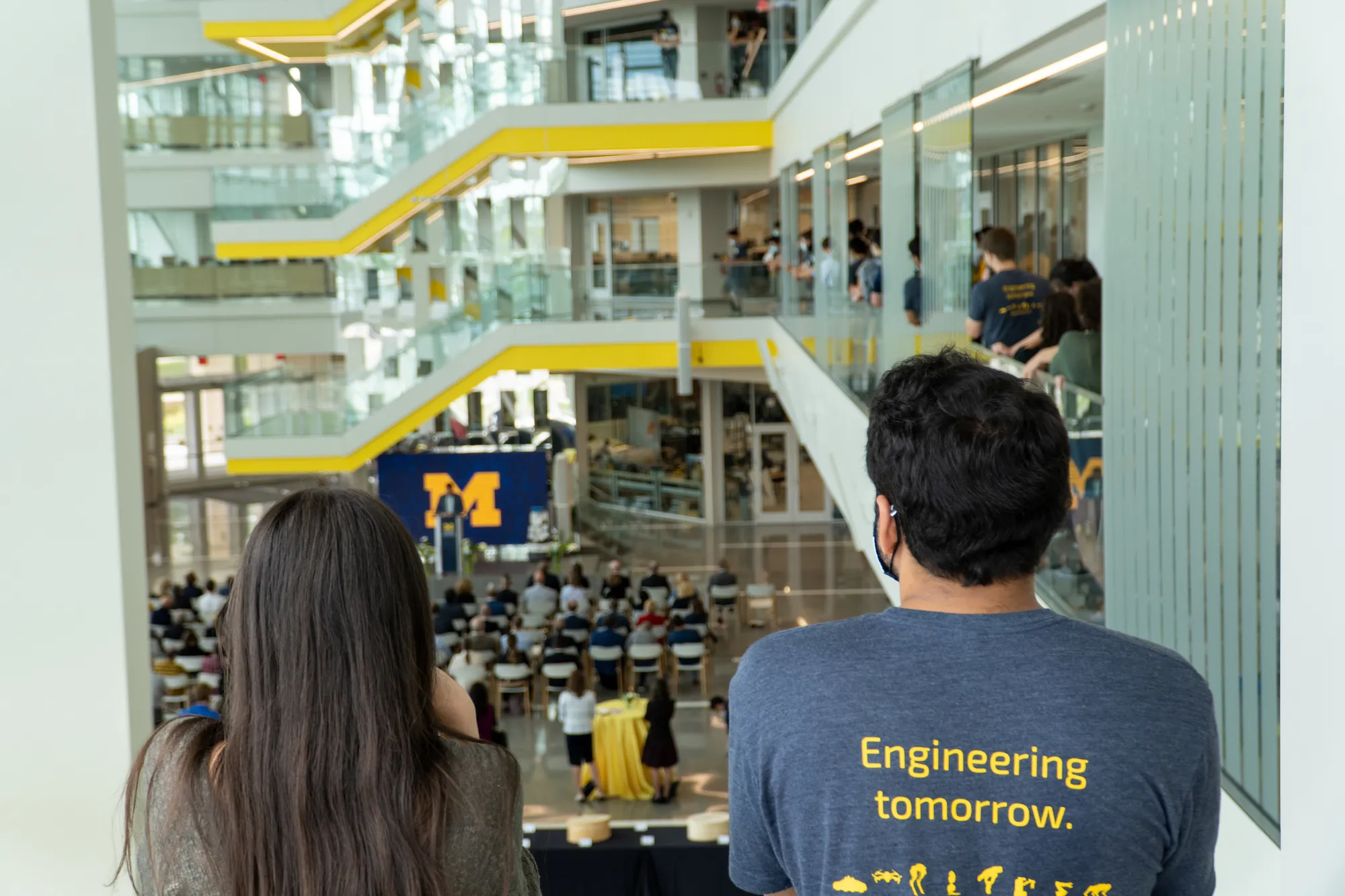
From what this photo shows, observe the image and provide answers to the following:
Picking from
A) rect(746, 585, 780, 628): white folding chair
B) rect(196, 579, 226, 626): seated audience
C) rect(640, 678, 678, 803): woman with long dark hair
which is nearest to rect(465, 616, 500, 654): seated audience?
rect(640, 678, 678, 803): woman with long dark hair

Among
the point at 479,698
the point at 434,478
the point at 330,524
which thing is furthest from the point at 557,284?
the point at 330,524

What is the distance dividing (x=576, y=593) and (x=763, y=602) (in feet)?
9.66

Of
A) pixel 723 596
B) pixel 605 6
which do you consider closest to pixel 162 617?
pixel 723 596

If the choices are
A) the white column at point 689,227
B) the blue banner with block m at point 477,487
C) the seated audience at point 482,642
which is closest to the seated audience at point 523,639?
the seated audience at point 482,642

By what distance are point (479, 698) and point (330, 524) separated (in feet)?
31.0

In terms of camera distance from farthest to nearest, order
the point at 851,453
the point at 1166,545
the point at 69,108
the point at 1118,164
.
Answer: the point at 851,453, the point at 1118,164, the point at 1166,545, the point at 69,108

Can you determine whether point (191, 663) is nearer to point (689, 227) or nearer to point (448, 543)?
point (448, 543)

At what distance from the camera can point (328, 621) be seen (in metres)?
1.44

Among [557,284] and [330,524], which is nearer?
[330,524]

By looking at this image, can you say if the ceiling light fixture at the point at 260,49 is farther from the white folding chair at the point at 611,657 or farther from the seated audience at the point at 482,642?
the white folding chair at the point at 611,657

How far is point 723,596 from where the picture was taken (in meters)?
15.4

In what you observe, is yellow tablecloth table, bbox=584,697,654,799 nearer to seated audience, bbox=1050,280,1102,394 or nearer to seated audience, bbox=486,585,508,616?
seated audience, bbox=486,585,508,616

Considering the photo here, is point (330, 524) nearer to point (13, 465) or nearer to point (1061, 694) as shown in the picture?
point (1061, 694)

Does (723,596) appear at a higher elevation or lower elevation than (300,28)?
lower
